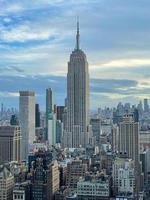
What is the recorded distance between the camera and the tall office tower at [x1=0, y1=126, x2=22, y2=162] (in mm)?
18641

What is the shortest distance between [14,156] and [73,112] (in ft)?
34.1

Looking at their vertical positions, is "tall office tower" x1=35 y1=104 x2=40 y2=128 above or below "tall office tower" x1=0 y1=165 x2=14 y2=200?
above

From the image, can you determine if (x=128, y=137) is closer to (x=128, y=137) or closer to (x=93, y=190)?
(x=128, y=137)

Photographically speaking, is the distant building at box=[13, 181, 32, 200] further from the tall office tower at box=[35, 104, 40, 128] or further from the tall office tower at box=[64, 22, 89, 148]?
the tall office tower at box=[64, 22, 89, 148]

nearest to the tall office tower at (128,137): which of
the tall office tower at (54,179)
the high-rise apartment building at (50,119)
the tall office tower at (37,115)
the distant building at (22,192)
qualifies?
the tall office tower at (54,179)

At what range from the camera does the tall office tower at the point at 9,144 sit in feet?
61.2

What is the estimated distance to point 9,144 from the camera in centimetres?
1908

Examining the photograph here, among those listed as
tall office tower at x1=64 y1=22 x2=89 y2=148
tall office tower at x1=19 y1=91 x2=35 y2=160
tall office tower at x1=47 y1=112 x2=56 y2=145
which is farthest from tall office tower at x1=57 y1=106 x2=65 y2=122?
tall office tower at x1=19 y1=91 x2=35 y2=160

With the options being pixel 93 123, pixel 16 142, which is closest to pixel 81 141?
pixel 93 123

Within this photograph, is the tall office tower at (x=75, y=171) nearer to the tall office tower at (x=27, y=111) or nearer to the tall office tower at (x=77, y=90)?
the tall office tower at (x=27, y=111)

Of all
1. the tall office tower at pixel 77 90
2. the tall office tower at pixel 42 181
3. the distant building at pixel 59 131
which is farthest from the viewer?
the tall office tower at pixel 77 90

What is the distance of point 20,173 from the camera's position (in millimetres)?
12625

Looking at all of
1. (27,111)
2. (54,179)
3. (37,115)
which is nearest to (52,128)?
(27,111)

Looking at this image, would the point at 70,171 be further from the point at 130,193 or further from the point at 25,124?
the point at 25,124
